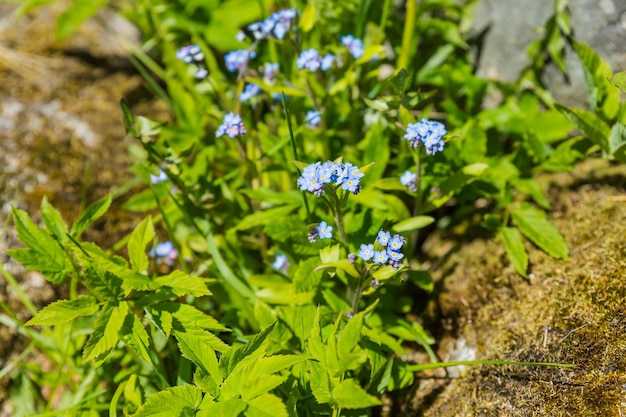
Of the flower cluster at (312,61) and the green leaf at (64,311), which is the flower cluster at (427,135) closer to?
the flower cluster at (312,61)

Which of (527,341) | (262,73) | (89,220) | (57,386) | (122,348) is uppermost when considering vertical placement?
(262,73)

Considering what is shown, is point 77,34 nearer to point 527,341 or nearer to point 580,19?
point 580,19

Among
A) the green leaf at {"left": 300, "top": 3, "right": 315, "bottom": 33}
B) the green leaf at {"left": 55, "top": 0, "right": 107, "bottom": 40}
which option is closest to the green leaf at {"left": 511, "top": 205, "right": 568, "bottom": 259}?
the green leaf at {"left": 300, "top": 3, "right": 315, "bottom": 33}

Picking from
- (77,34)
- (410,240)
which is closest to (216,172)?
(410,240)

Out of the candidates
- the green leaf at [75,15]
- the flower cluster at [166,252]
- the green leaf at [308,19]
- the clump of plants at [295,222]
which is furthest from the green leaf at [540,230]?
the green leaf at [75,15]

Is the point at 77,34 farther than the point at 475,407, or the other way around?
the point at 77,34

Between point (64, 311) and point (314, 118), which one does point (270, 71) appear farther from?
point (64, 311)
